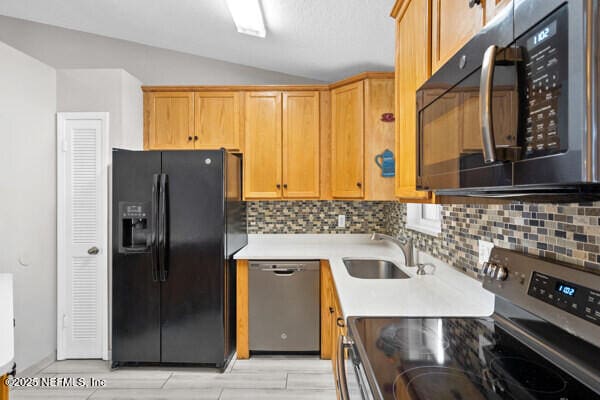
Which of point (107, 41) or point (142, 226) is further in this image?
point (107, 41)

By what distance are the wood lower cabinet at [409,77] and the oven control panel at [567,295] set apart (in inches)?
17.1

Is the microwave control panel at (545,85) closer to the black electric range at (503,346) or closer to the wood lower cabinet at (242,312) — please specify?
the black electric range at (503,346)

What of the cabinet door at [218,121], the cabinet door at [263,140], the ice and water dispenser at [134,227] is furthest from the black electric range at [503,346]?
the cabinet door at [218,121]

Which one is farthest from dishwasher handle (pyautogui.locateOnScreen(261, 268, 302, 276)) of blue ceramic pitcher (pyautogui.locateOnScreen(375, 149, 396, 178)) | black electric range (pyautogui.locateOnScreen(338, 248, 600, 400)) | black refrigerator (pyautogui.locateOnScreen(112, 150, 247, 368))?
black electric range (pyautogui.locateOnScreen(338, 248, 600, 400))

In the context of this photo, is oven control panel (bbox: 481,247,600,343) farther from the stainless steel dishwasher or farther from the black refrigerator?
the black refrigerator

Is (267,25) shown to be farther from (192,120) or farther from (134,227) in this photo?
(134,227)

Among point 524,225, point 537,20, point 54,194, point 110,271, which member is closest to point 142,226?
point 110,271

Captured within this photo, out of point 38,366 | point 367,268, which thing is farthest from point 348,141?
point 38,366

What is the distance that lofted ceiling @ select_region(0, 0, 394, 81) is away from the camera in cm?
220

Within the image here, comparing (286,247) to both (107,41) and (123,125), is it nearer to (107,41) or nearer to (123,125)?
(123,125)

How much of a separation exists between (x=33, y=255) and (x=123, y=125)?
1.16 metres

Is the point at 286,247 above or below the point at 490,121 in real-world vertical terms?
below

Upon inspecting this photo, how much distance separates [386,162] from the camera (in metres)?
2.76

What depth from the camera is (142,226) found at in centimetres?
255
